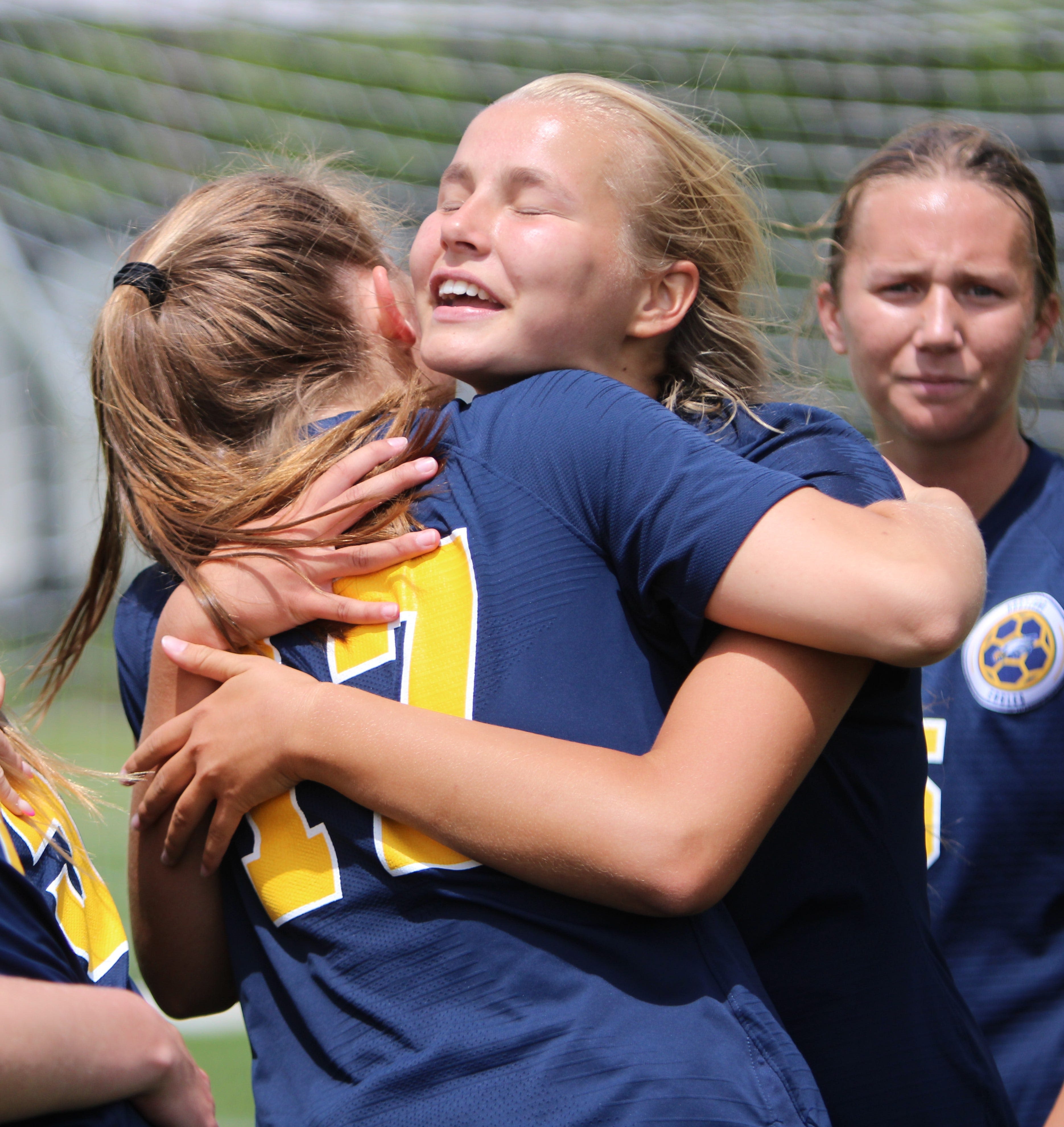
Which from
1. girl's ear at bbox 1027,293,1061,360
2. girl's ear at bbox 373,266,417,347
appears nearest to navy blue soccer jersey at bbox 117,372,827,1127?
girl's ear at bbox 373,266,417,347

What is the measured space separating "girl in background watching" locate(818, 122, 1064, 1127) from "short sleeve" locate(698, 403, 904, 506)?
71 cm

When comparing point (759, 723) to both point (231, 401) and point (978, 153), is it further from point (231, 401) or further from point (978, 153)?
point (978, 153)

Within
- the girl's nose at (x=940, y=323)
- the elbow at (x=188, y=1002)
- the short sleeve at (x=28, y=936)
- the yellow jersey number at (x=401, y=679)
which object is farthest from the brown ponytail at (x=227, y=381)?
the girl's nose at (x=940, y=323)

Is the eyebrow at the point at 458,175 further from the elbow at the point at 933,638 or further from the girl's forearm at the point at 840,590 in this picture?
the elbow at the point at 933,638

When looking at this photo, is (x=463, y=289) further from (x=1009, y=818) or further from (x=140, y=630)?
(x=1009, y=818)

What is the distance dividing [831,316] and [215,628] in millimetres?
1561

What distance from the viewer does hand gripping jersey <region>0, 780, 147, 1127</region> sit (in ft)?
3.20

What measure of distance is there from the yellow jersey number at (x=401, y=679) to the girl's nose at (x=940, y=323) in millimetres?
1239

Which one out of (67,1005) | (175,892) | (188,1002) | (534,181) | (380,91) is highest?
(380,91)

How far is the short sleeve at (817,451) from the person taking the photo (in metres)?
1.19

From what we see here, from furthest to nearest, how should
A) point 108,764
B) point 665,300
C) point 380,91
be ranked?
1. point 380,91
2. point 108,764
3. point 665,300

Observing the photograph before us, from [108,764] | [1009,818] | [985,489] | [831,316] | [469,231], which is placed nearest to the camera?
[469,231]

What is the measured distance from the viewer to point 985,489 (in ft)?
6.62

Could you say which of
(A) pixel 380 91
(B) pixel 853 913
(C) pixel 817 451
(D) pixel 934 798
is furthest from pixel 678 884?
(A) pixel 380 91
